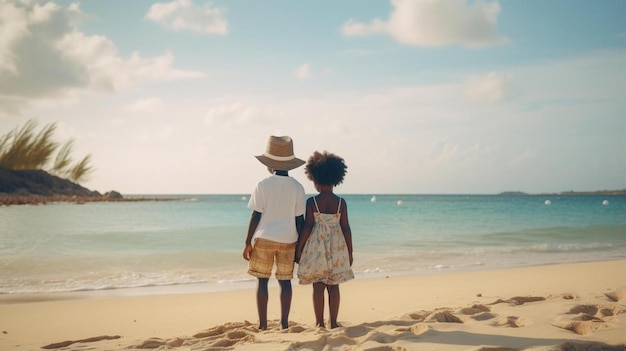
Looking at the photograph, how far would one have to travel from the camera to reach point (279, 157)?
181 inches

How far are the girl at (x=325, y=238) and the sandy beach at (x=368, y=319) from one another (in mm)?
392

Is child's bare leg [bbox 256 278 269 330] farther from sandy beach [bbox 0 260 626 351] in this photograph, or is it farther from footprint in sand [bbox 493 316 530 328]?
footprint in sand [bbox 493 316 530 328]

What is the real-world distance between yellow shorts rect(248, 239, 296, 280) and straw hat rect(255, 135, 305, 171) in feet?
2.26

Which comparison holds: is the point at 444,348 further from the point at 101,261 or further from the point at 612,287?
the point at 101,261

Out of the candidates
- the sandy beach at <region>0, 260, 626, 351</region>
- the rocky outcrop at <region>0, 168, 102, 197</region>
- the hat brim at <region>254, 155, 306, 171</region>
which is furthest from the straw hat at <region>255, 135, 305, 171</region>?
the rocky outcrop at <region>0, 168, 102, 197</region>

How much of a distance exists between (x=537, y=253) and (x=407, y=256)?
3.41 meters

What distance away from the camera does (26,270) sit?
9195mm

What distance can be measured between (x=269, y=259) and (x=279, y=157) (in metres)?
0.92

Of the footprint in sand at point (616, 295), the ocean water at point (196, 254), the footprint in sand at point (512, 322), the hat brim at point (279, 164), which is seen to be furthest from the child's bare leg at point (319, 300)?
the ocean water at point (196, 254)

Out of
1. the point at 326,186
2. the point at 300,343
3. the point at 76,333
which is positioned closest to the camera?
the point at 300,343

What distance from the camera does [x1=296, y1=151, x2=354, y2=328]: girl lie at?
437cm

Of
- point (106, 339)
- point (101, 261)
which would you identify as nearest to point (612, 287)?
point (106, 339)

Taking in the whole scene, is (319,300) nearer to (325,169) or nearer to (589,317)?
(325,169)

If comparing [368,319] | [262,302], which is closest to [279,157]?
[262,302]
